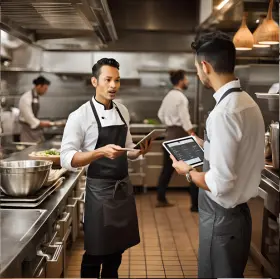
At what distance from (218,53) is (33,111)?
3.30 feet

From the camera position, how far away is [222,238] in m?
1.69

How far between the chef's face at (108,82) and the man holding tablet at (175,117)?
0.28 m

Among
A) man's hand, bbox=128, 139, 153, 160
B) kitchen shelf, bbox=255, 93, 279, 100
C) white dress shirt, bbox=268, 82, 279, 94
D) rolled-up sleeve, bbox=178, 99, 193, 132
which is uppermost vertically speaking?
white dress shirt, bbox=268, 82, 279, 94

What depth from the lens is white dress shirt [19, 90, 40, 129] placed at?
2.16m

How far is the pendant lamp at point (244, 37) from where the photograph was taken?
6.07ft

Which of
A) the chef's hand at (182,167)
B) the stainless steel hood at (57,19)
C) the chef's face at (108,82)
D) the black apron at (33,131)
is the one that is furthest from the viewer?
the black apron at (33,131)

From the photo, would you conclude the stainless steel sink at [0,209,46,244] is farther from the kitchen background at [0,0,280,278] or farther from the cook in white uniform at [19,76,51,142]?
the cook in white uniform at [19,76,51,142]

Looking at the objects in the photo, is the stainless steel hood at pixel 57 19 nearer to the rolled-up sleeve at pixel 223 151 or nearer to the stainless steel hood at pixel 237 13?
the stainless steel hood at pixel 237 13

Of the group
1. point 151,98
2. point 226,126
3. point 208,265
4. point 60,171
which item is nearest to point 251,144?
point 226,126

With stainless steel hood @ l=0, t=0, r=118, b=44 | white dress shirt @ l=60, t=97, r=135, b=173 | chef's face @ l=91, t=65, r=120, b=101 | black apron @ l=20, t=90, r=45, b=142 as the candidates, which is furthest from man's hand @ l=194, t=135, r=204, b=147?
black apron @ l=20, t=90, r=45, b=142

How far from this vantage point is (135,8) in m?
2.30

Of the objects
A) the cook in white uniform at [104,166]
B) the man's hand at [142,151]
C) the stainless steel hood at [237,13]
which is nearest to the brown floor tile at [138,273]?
the cook in white uniform at [104,166]

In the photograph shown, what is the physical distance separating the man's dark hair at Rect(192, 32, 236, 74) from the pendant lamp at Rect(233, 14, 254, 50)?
0.90ft

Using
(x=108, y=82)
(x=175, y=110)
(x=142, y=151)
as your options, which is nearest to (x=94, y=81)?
(x=108, y=82)
